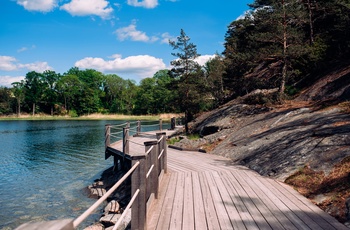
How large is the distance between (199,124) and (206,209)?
14.1 m

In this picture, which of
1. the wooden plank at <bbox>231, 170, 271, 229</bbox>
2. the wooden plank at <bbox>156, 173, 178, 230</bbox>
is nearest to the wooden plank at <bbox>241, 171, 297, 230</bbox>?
the wooden plank at <bbox>231, 170, 271, 229</bbox>

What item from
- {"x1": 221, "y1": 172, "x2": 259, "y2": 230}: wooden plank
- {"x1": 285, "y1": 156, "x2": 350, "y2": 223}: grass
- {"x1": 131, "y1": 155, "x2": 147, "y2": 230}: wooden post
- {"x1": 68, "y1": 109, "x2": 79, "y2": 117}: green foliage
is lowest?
{"x1": 221, "y1": 172, "x2": 259, "y2": 230}: wooden plank

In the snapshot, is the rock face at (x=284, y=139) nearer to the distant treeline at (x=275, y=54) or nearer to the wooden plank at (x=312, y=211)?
the wooden plank at (x=312, y=211)

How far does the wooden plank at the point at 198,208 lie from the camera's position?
450cm

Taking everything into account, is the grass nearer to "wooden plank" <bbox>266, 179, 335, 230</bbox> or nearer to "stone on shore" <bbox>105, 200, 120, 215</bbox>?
"wooden plank" <bbox>266, 179, 335, 230</bbox>

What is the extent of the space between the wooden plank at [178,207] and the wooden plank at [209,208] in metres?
0.49

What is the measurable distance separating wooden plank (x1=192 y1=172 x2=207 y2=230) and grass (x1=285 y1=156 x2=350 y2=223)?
94.0 inches

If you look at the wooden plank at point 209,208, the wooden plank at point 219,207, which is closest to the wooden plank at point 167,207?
the wooden plank at point 209,208

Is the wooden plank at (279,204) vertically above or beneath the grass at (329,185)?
beneath

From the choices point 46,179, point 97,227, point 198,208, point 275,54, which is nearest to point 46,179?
point 46,179

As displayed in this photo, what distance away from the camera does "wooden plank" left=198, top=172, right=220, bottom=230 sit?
450cm

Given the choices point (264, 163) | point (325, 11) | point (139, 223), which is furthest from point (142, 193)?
point (325, 11)

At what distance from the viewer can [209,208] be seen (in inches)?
209

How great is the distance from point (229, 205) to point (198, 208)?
67 centimetres
